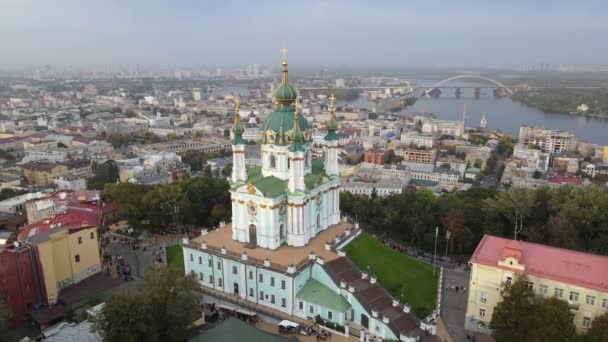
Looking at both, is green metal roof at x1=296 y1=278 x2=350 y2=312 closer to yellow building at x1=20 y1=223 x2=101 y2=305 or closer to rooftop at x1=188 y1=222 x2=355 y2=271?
rooftop at x1=188 y1=222 x2=355 y2=271

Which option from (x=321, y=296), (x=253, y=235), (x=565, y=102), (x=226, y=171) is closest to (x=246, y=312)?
(x=321, y=296)

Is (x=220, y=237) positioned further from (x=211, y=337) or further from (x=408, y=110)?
(x=408, y=110)

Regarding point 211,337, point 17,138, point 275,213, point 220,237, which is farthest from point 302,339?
point 17,138

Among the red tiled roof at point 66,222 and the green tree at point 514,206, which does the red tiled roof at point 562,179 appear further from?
the red tiled roof at point 66,222

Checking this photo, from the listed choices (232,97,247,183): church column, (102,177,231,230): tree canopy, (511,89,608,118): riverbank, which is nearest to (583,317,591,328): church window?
(232,97,247,183): church column

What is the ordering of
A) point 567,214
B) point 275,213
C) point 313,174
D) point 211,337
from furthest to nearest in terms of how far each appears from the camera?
1. point 567,214
2. point 313,174
3. point 275,213
4. point 211,337
